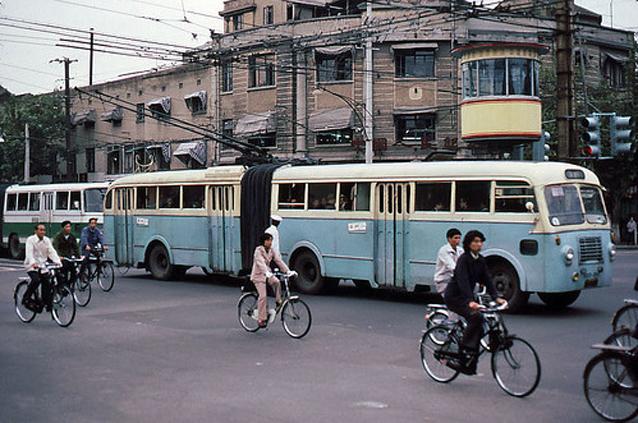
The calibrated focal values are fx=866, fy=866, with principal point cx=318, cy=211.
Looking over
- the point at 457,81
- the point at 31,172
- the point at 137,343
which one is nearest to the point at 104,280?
the point at 137,343

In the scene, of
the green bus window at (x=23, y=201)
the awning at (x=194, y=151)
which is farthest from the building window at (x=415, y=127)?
the green bus window at (x=23, y=201)

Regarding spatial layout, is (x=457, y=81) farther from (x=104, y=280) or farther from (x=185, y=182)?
(x=104, y=280)

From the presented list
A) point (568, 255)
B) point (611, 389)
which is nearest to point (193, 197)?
point (568, 255)

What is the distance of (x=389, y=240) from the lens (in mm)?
17984

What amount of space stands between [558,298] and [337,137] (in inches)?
1001

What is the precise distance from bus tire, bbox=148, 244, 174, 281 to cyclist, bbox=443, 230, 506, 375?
15.1 metres

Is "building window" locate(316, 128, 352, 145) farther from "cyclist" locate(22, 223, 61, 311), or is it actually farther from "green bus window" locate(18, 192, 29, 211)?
"cyclist" locate(22, 223, 61, 311)

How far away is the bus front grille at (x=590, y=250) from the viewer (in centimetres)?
1549

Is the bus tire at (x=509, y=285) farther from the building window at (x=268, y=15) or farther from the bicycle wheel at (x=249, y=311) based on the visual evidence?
the building window at (x=268, y=15)

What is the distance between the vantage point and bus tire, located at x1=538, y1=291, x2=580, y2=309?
1642 centimetres

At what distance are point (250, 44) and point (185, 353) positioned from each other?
3391cm

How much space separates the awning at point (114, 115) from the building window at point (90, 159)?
139 inches

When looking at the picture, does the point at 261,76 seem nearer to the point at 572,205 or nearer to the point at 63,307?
the point at 572,205

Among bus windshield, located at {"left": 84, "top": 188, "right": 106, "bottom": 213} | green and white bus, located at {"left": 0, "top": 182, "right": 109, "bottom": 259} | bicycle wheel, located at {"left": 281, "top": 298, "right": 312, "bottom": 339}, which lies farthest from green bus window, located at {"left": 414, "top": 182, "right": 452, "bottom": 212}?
bus windshield, located at {"left": 84, "top": 188, "right": 106, "bottom": 213}
